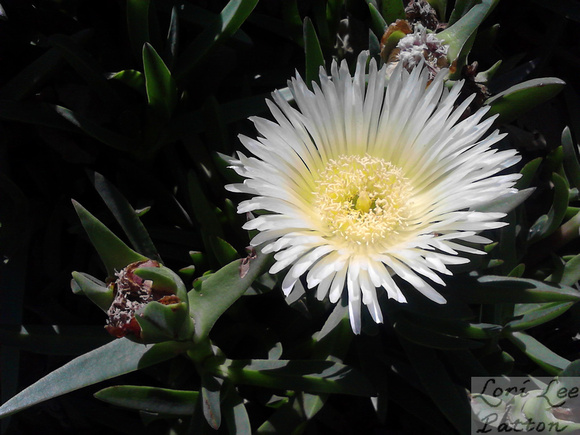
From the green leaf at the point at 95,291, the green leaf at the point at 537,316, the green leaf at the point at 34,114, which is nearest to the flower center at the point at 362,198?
the green leaf at the point at 537,316

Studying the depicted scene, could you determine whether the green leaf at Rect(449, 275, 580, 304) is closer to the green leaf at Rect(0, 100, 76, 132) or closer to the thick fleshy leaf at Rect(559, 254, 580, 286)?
the thick fleshy leaf at Rect(559, 254, 580, 286)

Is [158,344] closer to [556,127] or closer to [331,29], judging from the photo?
[331,29]

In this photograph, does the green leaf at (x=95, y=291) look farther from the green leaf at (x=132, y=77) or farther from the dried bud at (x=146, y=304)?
the green leaf at (x=132, y=77)

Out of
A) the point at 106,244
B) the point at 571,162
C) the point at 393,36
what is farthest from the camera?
the point at 571,162

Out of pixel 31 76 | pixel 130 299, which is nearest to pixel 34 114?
pixel 31 76

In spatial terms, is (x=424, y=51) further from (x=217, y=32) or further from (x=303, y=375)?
(x=303, y=375)

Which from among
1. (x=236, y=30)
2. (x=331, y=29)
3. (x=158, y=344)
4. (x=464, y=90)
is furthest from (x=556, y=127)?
(x=158, y=344)
